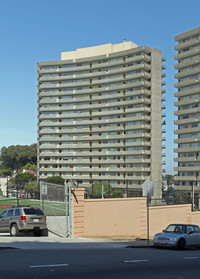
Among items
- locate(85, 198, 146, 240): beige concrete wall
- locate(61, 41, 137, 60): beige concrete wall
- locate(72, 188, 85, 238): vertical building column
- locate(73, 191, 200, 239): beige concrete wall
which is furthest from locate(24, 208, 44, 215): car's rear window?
locate(61, 41, 137, 60): beige concrete wall

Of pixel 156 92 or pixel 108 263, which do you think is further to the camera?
pixel 156 92

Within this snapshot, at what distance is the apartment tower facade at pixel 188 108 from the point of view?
89.0 meters

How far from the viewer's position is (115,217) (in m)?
25.3

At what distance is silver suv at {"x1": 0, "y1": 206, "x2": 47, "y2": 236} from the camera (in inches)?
834

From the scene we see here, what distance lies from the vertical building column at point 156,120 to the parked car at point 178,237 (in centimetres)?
7827

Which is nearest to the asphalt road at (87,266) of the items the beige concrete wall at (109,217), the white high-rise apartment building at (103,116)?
the beige concrete wall at (109,217)

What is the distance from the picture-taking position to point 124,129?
103250 mm

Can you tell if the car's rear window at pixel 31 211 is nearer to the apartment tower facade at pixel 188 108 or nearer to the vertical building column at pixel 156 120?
the apartment tower facade at pixel 188 108

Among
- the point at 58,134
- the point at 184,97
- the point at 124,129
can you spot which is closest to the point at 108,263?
the point at 184,97

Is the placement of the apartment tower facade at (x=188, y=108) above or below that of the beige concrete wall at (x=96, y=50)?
below

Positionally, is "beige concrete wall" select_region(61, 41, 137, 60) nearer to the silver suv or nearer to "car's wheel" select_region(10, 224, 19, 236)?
the silver suv

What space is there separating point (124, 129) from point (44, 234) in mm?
81931

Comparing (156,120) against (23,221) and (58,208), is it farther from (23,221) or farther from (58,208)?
(23,221)

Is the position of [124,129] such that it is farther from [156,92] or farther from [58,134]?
[58,134]
